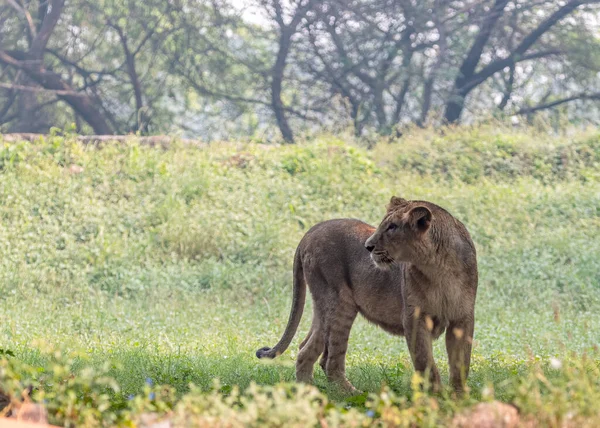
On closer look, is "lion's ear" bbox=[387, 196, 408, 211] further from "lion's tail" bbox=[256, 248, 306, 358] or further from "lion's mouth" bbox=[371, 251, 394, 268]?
"lion's tail" bbox=[256, 248, 306, 358]

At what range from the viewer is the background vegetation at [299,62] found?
832 inches

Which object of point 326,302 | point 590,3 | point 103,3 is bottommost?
point 326,302

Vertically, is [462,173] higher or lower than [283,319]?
higher

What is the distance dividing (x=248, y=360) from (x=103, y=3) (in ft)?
52.7

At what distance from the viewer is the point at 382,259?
18.1 ft

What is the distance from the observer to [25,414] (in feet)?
13.3

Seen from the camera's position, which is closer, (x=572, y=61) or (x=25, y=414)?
(x=25, y=414)

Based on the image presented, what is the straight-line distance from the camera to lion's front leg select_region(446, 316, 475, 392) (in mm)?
5320

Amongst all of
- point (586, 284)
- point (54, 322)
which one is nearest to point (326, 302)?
point (54, 322)

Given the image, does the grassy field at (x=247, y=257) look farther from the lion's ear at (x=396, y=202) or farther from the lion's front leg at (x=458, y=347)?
the lion's ear at (x=396, y=202)

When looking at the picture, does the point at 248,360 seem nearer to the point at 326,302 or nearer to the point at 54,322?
the point at 326,302

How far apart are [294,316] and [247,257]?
17.6ft

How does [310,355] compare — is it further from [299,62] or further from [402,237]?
[299,62]

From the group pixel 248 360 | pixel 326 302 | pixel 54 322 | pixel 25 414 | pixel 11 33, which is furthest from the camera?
pixel 11 33
